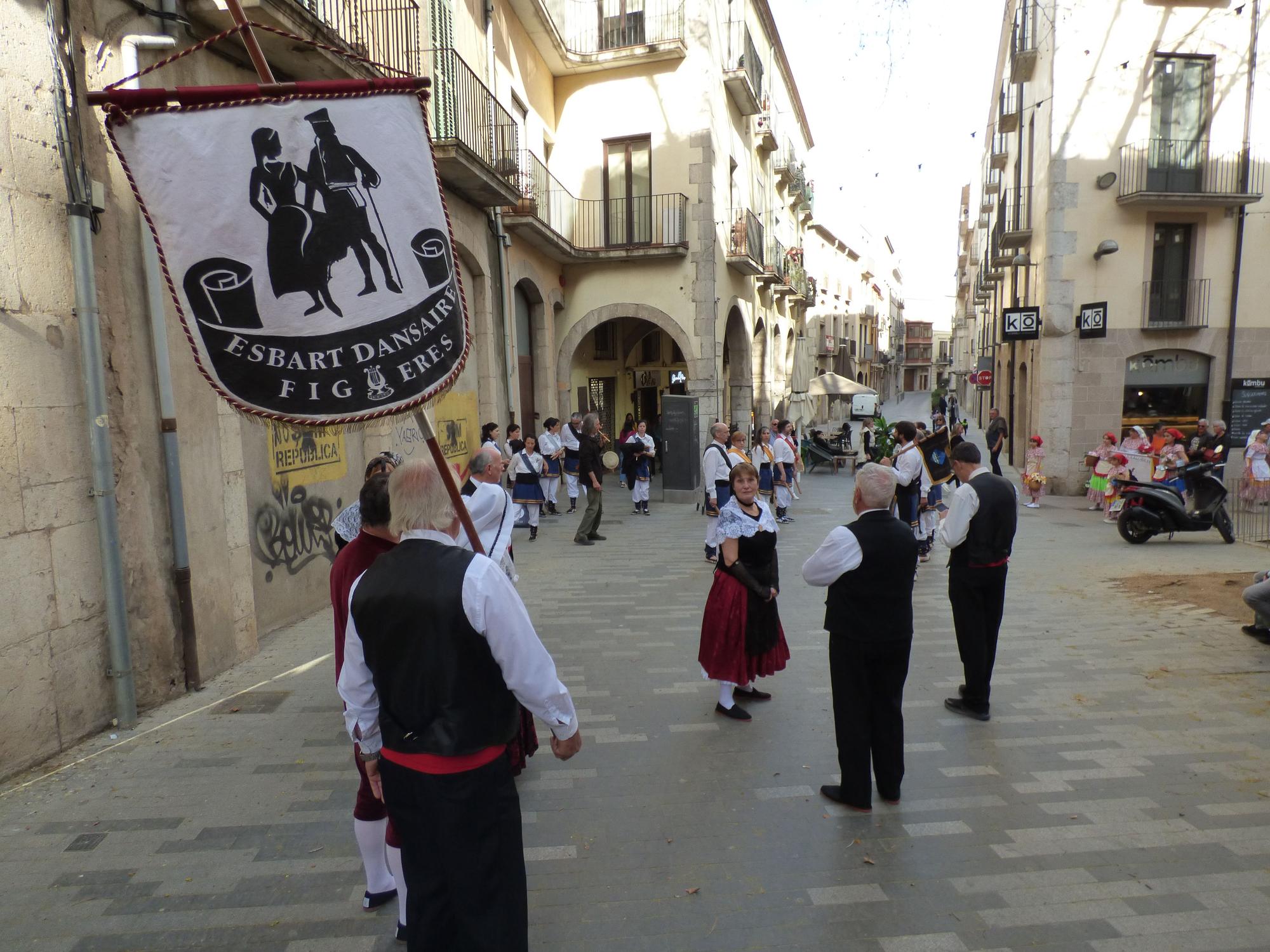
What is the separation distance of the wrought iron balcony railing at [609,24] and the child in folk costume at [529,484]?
1029cm

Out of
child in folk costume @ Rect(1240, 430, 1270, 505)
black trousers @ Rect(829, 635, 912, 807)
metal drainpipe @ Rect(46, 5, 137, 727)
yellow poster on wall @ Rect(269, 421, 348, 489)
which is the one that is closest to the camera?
black trousers @ Rect(829, 635, 912, 807)

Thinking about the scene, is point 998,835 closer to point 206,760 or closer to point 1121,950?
point 1121,950

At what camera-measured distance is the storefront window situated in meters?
16.8

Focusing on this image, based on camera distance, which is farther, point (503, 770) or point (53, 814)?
point (53, 814)

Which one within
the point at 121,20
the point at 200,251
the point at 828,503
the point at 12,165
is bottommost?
the point at 828,503

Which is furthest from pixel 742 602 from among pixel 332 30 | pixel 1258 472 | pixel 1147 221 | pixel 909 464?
pixel 1147 221

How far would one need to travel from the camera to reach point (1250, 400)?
16.4 m

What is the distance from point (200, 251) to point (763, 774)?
3.68 m

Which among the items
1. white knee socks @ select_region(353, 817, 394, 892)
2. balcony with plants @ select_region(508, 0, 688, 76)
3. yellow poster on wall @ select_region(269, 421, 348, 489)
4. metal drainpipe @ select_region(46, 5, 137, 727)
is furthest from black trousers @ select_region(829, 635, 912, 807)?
balcony with plants @ select_region(508, 0, 688, 76)

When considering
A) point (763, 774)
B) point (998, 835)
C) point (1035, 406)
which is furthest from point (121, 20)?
point (1035, 406)

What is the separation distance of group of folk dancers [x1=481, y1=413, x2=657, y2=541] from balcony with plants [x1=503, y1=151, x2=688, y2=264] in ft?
11.9

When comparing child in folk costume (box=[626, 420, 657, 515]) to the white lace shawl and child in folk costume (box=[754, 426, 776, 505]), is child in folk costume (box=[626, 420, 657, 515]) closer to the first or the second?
child in folk costume (box=[754, 426, 776, 505])

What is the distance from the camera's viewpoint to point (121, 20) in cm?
509

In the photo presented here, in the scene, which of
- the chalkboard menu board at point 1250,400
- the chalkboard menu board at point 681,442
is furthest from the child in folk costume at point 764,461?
the chalkboard menu board at point 1250,400
